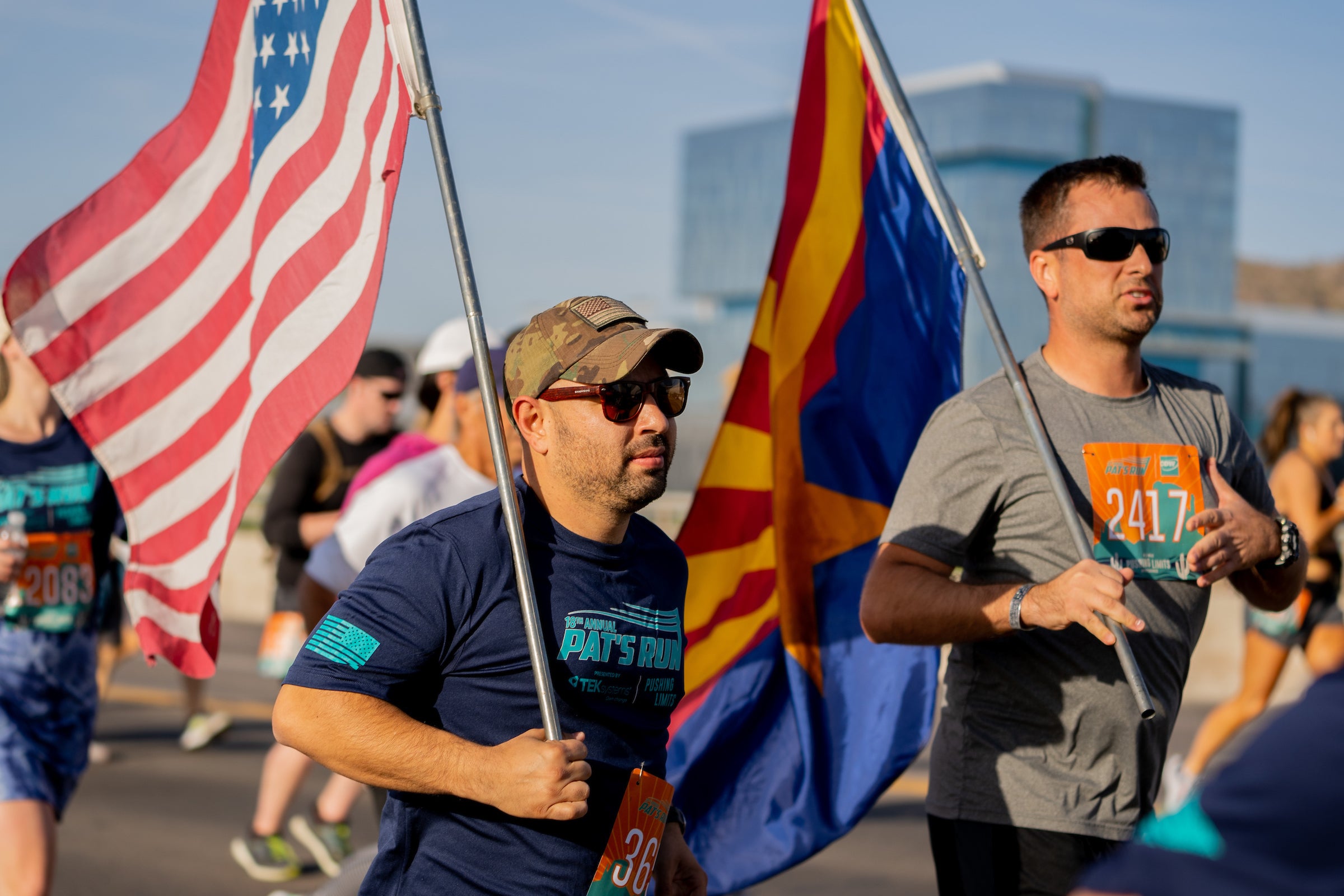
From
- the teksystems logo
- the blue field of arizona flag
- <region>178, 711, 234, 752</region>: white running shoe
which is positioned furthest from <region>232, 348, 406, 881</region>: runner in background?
the teksystems logo

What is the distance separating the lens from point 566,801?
240 centimetres

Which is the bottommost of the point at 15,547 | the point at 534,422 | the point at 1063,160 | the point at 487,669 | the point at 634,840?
the point at 634,840

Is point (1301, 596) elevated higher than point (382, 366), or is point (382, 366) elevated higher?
point (382, 366)

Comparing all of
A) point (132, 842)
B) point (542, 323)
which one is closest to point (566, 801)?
point (542, 323)

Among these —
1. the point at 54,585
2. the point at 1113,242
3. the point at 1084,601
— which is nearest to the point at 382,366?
the point at 54,585

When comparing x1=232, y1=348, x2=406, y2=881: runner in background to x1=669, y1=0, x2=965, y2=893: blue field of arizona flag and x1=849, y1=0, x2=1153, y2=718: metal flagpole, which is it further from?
x1=849, y1=0, x2=1153, y2=718: metal flagpole

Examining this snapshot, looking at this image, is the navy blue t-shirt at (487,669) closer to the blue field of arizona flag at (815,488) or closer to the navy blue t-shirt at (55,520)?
the blue field of arizona flag at (815,488)

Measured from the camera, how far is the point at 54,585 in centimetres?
480

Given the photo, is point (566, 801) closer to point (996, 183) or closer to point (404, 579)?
point (404, 579)

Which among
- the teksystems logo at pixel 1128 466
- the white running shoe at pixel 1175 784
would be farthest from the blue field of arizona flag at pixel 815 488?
the white running shoe at pixel 1175 784

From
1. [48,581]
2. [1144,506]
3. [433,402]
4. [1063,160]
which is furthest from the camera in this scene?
[1063,160]

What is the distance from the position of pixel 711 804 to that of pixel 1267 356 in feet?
172

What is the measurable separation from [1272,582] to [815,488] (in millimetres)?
1269

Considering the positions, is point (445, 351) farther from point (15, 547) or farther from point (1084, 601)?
point (1084, 601)
